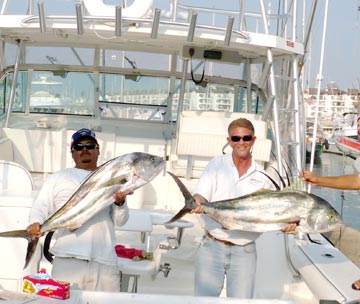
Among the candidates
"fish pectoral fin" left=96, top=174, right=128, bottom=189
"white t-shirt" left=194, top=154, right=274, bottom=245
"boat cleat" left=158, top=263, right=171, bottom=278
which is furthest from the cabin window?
"fish pectoral fin" left=96, top=174, right=128, bottom=189

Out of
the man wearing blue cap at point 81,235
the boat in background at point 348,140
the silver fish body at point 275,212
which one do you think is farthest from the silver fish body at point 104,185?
the boat in background at point 348,140

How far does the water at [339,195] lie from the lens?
52.6 ft

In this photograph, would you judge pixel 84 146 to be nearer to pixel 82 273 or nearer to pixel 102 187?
pixel 102 187

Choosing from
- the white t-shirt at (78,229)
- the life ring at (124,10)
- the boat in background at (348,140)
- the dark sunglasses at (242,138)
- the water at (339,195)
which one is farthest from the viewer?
the boat in background at (348,140)

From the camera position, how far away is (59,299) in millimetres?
2723

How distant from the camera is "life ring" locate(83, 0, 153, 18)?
16.9 ft

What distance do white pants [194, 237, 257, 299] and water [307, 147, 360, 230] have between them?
4047mm

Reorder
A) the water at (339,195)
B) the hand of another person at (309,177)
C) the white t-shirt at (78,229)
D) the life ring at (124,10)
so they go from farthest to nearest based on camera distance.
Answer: the water at (339,195)
the life ring at (124,10)
the hand of another person at (309,177)
the white t-shirt at (78,229)

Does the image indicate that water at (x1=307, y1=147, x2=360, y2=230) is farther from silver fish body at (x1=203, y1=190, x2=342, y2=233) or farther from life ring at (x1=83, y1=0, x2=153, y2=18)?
silver fish body at (x1=203, y1=190, x2=342, y2=233)

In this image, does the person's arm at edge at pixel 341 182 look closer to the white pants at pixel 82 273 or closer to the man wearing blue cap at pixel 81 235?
the man wearing blue cap at pixel 81 235

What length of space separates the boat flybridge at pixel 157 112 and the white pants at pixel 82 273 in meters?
0.28

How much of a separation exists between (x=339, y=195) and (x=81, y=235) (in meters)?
19.1

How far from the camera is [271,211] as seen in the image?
3.16 meters

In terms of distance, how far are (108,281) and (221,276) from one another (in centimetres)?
69
